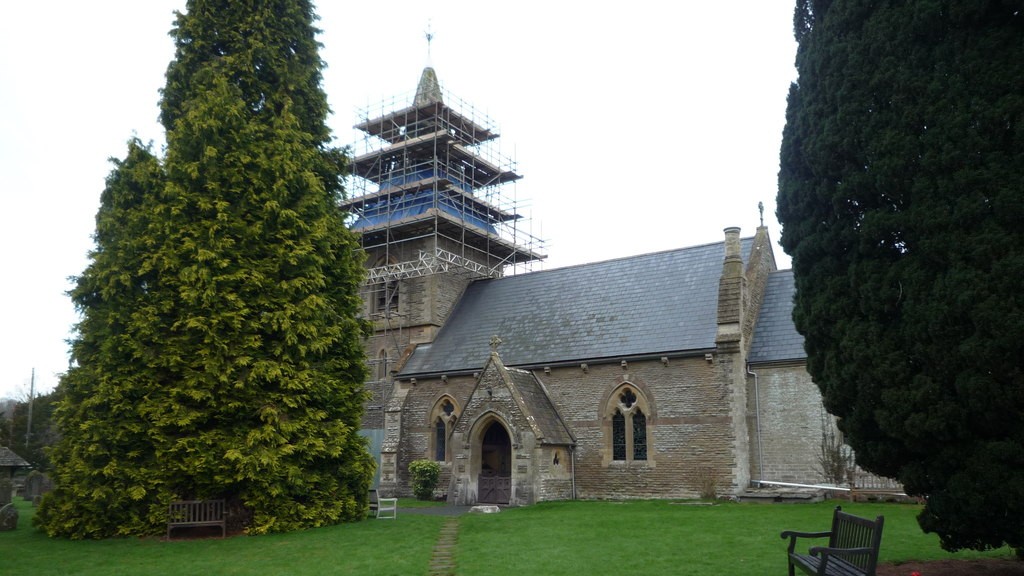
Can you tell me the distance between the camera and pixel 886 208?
10328 millimetres

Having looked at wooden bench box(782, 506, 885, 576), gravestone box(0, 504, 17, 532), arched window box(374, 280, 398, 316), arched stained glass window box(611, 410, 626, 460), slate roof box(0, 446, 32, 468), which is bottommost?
gravestone box(0, 504, 17, 532)

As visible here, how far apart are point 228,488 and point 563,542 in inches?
318

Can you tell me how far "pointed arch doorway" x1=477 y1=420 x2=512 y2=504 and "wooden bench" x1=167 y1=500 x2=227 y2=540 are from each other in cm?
942

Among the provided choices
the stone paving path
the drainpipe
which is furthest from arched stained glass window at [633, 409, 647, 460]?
the stone paving path

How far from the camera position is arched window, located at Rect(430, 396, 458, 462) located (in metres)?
28.3

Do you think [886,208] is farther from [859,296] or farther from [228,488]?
[228,488]

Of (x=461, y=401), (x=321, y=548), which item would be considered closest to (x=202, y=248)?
(x=321, y=548)

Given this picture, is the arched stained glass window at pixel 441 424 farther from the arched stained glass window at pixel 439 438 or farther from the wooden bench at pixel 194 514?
the wooden bench at pixel 194 514

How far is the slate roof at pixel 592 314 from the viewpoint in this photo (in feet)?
82.3

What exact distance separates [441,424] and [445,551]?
15.0m

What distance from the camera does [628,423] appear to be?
973 inches

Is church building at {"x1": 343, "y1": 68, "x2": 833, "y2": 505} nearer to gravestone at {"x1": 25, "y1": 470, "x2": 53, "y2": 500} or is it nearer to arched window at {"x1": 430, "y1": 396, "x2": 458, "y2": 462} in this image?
arched window at {"x1": 430, "y1": 396, "x2": 458, "y2": 462}

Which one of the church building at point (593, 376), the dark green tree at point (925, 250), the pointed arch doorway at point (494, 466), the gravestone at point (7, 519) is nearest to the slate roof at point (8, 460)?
the gravestone at point (7, 519)

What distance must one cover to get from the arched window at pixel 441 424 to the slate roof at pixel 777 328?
436 inches
